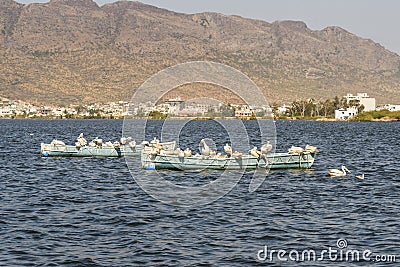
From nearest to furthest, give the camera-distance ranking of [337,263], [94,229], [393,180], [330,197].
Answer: [337,263]
[94,229]
[330,197]
[393,180]

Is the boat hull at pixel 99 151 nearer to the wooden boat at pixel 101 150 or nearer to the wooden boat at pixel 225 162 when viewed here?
the wooden boat at pixel 101 150

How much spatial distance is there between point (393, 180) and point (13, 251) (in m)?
27.4

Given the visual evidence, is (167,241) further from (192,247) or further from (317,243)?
(317,243)

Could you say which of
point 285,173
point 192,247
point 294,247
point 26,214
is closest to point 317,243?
point 294,247

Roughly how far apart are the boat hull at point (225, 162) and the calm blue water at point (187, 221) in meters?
1.49

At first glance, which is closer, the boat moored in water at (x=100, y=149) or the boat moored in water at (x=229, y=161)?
the boat moored in water at (x=229, y=161)

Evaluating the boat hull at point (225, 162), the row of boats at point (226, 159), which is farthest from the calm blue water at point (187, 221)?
the row of boats at point (226, 159)

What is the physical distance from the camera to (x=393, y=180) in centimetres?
4188

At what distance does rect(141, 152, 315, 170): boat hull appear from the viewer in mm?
44156

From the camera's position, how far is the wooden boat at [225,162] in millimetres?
44156

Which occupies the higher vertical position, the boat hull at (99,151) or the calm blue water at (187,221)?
the boat hull at (99,151)

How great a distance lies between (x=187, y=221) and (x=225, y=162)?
56.6ft

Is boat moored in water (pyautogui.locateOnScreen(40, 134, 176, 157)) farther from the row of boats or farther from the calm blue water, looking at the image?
the calm blue water

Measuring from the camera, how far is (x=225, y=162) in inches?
1734
